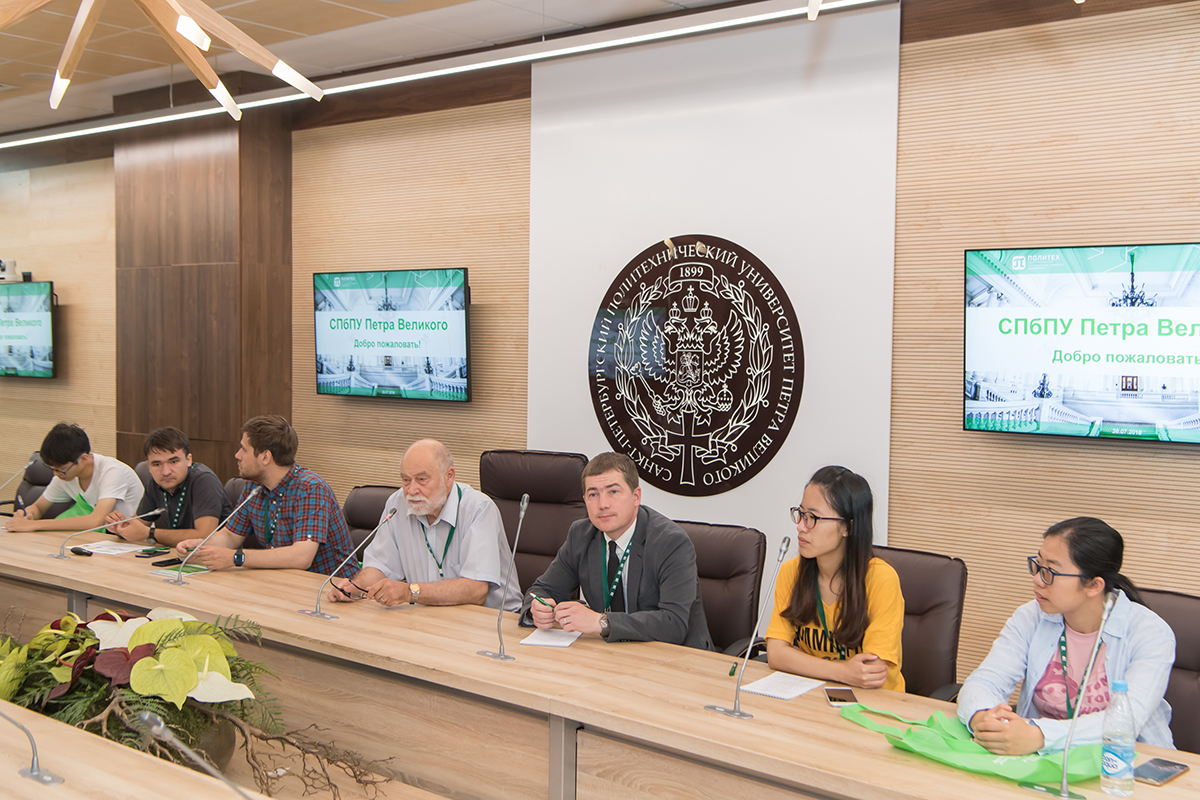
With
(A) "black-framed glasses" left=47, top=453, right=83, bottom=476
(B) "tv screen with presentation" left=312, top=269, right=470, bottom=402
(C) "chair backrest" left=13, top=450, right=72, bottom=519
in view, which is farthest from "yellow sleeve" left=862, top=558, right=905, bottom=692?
(C) "chair backrest" left=13, top=450, right=72, bottom=519

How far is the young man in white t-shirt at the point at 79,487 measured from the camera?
445cm

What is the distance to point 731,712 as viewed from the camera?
82.6 inches

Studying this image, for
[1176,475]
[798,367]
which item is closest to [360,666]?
[798,367]

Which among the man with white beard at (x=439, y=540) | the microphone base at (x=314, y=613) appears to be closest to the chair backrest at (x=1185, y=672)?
the man with white beard at (x=439, y=540)

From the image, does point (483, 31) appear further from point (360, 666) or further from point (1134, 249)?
point (360, 666)

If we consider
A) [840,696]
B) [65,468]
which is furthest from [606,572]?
[65,468]

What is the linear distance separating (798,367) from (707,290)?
59 cm

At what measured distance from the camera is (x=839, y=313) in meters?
4.29

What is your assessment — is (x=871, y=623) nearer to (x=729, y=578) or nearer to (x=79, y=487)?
(x=729, y=578)

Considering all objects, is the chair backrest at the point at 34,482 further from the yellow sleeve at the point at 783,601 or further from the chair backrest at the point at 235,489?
the yellow sleeve at the point at 783,601

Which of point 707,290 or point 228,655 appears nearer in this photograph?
point 228,655

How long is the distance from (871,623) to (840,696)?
0.34 m

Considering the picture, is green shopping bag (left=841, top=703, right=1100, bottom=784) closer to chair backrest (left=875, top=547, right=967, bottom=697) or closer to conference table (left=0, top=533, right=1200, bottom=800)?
conference table (left=0, top=533, right=1200, bottom=800)

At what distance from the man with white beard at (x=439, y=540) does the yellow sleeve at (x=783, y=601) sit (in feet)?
3.11
